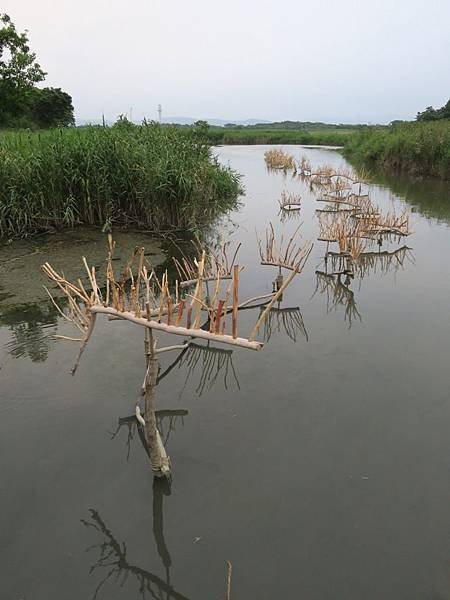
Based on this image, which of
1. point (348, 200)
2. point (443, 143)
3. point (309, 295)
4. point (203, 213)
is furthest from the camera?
point (443, 143)

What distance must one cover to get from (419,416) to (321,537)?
5.83 feet

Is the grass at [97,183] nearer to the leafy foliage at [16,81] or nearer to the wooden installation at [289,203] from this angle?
the wooden installation at [289,203]

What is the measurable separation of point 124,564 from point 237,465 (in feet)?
3.73

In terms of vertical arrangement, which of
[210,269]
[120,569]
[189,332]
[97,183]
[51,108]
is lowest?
[120,569]

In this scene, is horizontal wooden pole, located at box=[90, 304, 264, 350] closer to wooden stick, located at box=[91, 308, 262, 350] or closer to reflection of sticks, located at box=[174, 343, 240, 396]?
wooden stick, located at box=[91, 308, 262, 350]

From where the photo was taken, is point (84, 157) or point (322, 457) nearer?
point (322, 457)

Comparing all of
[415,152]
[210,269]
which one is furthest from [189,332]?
[415,152]

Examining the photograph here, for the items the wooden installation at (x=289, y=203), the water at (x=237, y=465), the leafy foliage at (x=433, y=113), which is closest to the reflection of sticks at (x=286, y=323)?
the water at (x=237, y=465)

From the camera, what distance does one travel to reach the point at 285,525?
319 centimetres

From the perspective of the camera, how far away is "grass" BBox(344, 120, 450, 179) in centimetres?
2012

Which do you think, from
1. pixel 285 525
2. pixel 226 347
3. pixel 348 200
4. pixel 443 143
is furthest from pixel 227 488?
pixel 443 143

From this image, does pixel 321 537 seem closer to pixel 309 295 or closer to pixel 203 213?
pixel 309 295

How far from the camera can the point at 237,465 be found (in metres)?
3.72

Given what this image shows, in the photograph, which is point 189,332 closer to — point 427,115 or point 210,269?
point 210,269
